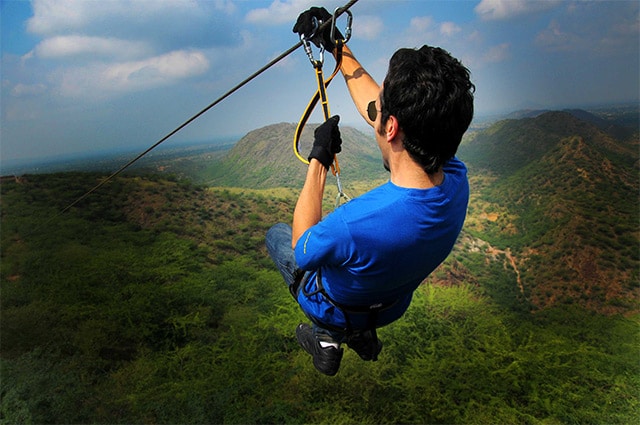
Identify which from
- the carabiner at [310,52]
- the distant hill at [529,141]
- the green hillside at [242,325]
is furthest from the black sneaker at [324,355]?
the distant hill at [529,141]

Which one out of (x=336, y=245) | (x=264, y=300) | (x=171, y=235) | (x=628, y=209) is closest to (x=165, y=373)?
(x=264, y=300)

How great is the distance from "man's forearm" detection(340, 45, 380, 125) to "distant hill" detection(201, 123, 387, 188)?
2825 centimetres

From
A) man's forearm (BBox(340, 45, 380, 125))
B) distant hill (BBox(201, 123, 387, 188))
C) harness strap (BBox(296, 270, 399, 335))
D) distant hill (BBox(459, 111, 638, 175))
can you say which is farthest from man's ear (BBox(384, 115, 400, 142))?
distant hill (BBox(459, 111, 638, 175))

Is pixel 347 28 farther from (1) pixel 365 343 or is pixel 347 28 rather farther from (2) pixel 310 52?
(1) pixel 365 343

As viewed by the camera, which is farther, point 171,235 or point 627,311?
point 627,311

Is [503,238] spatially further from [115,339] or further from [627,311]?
[115,339]

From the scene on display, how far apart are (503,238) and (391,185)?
94.9ft

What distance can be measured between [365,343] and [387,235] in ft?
3.76

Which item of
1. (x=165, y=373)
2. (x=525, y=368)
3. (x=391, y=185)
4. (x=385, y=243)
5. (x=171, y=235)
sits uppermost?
(x=391, y=185)

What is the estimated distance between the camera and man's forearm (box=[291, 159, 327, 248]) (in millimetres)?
1421

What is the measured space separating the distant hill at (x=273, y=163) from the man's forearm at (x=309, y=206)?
28.7 metres

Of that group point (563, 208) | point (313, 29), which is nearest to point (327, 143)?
point (313, 29)

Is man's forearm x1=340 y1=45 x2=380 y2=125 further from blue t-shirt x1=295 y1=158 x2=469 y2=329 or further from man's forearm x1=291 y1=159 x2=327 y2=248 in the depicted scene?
blue t-shirt x1=295 y1=158 x2=469 y2=329

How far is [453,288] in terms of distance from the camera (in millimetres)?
18141
